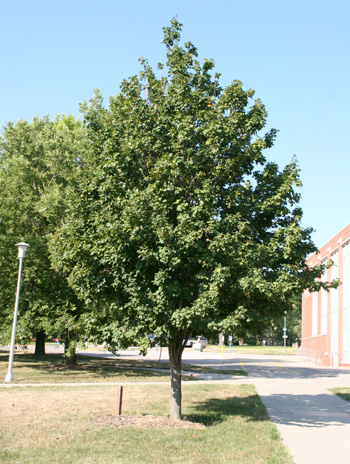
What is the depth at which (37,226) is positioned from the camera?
2359 cm

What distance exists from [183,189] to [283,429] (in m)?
5.43

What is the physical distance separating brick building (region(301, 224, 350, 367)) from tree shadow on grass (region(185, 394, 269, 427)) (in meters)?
17.8

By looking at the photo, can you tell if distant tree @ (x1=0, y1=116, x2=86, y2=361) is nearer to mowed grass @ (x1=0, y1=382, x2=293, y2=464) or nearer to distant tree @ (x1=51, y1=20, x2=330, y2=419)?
mowed grass @ (x1=0, y1=382, x2=293, y2=464)

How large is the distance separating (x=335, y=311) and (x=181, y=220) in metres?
31.0

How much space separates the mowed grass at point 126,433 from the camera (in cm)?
753

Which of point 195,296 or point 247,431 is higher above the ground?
point 195,296

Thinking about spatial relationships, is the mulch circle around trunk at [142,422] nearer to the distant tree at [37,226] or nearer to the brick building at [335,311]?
the distant tree at [37,226]

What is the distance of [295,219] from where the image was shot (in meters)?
10.2

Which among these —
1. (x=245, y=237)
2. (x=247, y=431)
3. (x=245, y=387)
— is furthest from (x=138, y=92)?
(x=245, y=387)

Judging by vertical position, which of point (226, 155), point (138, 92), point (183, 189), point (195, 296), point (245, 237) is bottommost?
point (195, 296)

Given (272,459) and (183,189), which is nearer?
(272,459)

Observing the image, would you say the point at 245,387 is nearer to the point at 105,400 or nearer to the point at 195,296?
the point at 105,400

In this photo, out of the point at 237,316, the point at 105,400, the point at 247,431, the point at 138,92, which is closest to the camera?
the point at 237,316

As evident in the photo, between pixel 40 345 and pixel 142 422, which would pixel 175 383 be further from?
pixel 40 345
